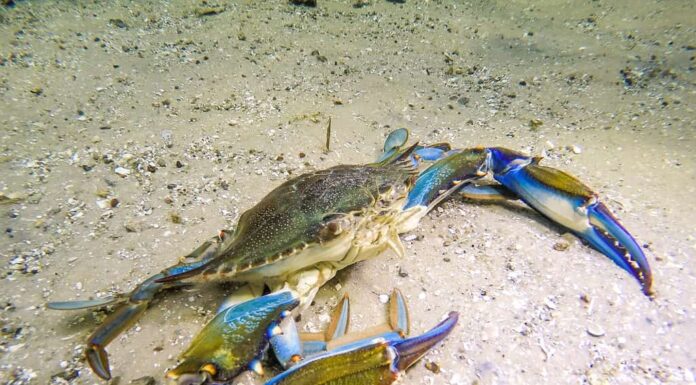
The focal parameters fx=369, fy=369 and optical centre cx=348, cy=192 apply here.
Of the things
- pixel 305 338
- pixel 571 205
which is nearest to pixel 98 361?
pixel 305 338

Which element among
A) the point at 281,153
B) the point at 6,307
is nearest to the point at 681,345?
the point at 281,153

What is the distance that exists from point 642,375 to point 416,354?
108cm

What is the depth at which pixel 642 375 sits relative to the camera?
1.76 meters

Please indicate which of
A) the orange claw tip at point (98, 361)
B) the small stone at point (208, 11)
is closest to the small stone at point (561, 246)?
the orange claw tip at point (98, 361)

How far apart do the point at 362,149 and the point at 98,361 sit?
8.71 feet

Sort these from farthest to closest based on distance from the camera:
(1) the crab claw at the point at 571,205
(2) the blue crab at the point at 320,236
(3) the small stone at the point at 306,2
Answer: (3) the small stone at the point at 306,2
(1) the crab claw at the point at 571,205
(2) the blue crab at the point at 320,236

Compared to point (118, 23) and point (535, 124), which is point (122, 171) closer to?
point (118, 23)

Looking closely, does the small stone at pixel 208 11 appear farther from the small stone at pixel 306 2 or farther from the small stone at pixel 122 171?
the small stone at pixel 122 171

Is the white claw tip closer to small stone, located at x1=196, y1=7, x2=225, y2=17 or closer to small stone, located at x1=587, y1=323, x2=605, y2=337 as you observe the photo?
small stone, located at x1=587, y1=323, x2=605, y2=337

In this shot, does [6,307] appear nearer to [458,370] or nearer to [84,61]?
[458,370]

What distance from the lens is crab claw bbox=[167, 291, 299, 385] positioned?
167 cm

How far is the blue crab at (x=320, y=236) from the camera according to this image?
6.45 feet

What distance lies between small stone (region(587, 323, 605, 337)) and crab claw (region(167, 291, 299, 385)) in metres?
1.58

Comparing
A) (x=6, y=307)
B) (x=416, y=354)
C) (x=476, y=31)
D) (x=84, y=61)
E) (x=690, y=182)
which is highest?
(x=476, y=31)
